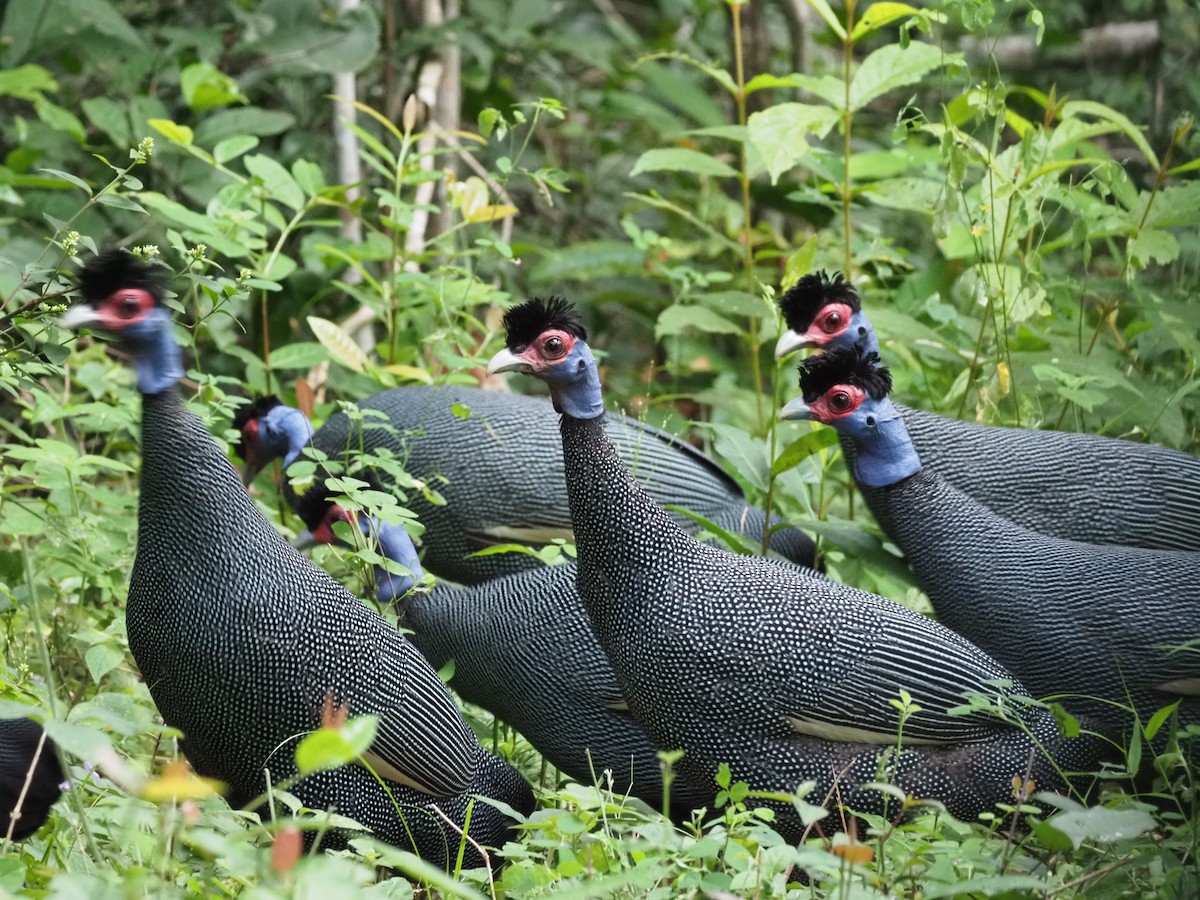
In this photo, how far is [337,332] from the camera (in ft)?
13.4

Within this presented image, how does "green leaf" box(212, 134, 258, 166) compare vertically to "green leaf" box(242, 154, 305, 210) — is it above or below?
above

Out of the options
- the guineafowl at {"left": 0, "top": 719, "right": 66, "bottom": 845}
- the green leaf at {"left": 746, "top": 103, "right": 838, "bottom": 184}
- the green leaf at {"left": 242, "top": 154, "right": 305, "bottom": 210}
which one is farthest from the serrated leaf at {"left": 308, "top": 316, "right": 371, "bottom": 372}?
the guineafowl at {"left": 0, "top": 719, "right": 66, "bottom": 845}

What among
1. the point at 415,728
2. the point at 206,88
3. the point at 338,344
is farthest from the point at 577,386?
the point at 206,88

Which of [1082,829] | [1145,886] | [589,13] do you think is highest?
[589,13]

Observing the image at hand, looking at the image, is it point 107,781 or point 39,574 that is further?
point 39,574

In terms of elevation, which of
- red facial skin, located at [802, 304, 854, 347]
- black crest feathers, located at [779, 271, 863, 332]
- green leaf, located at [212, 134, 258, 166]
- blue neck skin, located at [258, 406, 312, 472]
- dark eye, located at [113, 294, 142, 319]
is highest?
dark eye, located at [113, 294, 142, 319]

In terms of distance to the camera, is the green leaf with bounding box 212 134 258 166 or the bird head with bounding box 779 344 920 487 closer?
the bird head with bounding box 779 344 920 487

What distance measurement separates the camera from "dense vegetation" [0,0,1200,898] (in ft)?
6.95

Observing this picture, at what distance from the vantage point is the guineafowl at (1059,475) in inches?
125

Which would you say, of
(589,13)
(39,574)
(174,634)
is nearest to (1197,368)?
(174,634)

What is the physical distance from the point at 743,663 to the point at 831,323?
1116 millimetres

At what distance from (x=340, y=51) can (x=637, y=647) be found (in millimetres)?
3311

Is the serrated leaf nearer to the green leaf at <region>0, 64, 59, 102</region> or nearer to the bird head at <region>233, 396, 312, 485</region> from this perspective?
the bird head at <region>233, 396, 312, 485</region>

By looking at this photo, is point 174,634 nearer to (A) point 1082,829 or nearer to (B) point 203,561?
(B) point 203,561
